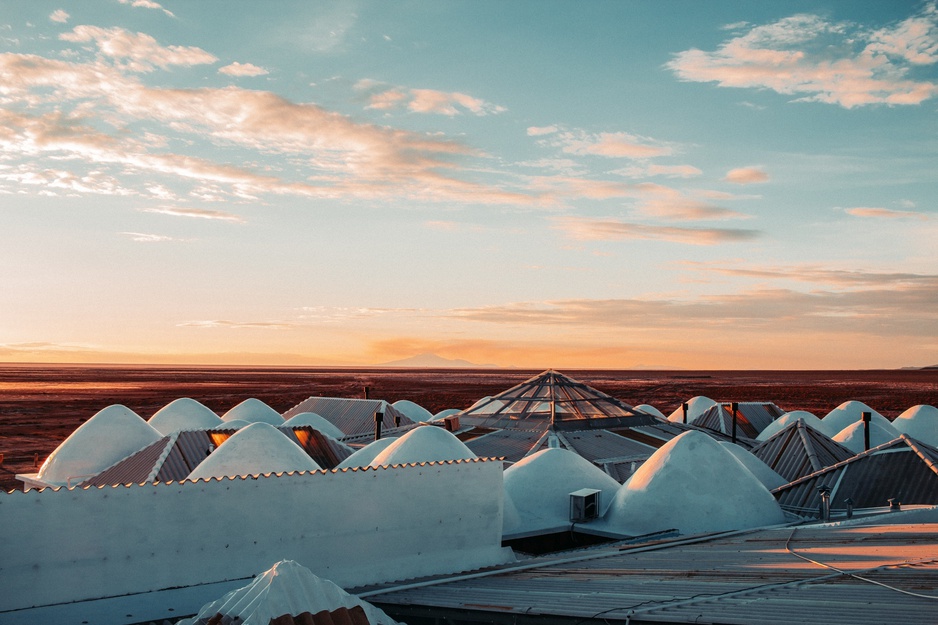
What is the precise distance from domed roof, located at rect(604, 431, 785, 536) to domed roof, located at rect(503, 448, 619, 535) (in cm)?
82

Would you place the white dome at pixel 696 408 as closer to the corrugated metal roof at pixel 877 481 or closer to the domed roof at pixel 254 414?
the domed roof at pixel 254 414

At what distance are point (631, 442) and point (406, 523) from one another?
526 inches

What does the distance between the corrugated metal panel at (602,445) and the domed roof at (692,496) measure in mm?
5764

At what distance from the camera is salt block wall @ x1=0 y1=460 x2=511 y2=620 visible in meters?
8.64

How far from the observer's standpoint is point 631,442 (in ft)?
76.4

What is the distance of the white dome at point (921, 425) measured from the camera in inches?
1166

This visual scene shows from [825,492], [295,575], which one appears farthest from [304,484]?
[825,492]

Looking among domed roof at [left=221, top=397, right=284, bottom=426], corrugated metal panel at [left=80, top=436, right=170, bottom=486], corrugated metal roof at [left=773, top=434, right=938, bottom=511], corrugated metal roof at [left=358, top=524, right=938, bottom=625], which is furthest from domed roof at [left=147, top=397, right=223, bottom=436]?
corrugated metal roof at [left=358, top=524, right=938, bottom=625]

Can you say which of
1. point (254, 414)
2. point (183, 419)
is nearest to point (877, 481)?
point (254, 414)

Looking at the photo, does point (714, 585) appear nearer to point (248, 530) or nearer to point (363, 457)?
point (248, 530)

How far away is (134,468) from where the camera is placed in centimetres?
1919

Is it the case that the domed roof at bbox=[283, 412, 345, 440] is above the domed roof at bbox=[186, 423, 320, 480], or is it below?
below

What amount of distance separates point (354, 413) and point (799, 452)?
18.5m

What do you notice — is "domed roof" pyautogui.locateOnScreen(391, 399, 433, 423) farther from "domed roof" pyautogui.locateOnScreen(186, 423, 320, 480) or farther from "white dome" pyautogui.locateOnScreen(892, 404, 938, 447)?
"domed roof" pyautogui.locateOnScreen(186, 423, 320, 480)
